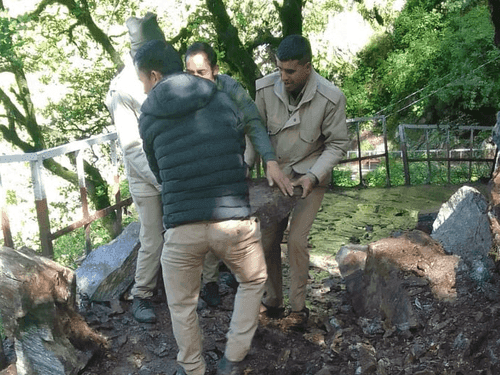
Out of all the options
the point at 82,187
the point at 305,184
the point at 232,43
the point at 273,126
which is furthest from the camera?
the point at 232,43

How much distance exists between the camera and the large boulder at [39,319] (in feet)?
10.3

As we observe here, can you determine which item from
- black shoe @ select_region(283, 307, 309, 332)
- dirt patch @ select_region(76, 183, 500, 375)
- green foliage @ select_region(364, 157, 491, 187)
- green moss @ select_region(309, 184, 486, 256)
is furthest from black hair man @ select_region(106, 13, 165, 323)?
green foliage @ select_region(364, 157, 491, 187)

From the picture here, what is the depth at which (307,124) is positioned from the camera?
145 inches

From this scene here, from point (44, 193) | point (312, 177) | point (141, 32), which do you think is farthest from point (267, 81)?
point (44, 193)

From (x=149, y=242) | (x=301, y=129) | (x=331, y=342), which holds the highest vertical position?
(x=301, y=129)

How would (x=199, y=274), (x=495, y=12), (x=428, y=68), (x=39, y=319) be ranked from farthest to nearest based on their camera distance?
(x=428, y=68) → (x=495, y=12) → (x=39, y=319) → (x=199, y=274)

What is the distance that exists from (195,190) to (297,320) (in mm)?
1706

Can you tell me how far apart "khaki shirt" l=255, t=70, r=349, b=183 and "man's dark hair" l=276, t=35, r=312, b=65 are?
185 millimetres

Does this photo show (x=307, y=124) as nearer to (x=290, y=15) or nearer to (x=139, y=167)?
(x=139, y=167)

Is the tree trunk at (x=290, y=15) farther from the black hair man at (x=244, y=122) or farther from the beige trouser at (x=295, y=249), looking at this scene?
the beige trouser at (x=295, y=249)

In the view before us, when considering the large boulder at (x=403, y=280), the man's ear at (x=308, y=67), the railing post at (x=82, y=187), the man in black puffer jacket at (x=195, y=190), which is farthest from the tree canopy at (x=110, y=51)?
the man in black puffer jacket at (x=195, y=190)

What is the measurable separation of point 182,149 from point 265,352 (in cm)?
160

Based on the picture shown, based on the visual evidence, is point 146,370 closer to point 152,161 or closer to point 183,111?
point 152,161

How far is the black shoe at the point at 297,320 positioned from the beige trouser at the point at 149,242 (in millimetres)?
1049
